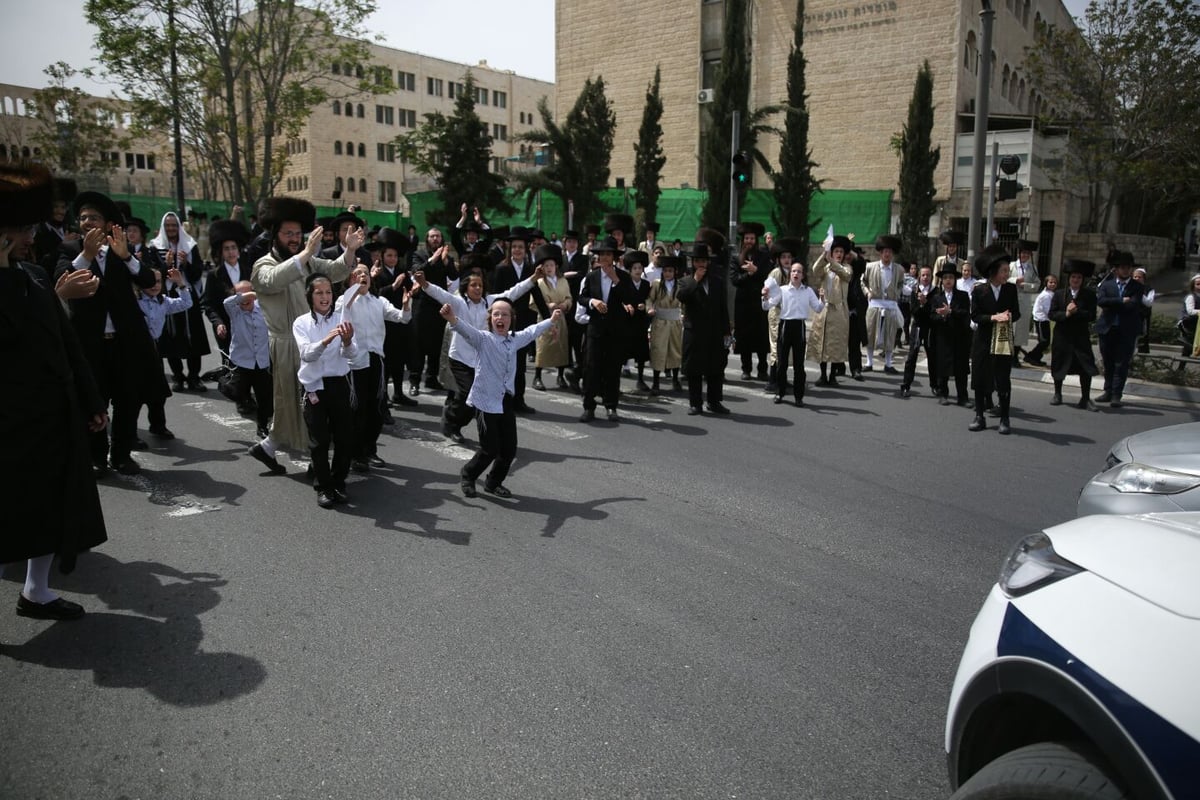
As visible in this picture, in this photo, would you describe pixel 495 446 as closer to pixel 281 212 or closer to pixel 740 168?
pixel 281 212

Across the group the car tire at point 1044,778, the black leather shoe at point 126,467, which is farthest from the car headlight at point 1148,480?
the black leather shoe at point 126,467

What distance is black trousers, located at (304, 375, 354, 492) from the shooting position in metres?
6.72

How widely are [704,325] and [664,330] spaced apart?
1.40 meters

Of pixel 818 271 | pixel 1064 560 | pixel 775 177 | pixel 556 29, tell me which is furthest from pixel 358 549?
pixel 556 29

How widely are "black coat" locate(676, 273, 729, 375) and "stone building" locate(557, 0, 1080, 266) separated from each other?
22.9 m

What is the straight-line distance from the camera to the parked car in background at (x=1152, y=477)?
471 cm

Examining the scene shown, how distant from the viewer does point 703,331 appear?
11.0 m

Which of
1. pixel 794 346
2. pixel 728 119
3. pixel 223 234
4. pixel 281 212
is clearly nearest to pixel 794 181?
pixel 728 119

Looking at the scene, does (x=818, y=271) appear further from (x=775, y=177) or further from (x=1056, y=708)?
(x=775, y=177)

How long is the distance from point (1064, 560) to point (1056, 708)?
440 millimetres

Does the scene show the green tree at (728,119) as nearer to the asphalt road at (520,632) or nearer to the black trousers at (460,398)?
the black trousers at (460,398)

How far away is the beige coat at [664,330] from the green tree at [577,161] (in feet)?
73.2

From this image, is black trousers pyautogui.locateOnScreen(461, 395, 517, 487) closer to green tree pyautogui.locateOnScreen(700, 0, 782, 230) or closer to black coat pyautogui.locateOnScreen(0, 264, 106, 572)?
black coat pyautogui.locateOnScreen(0, 264, 106, 572)

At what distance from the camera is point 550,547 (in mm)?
5887
